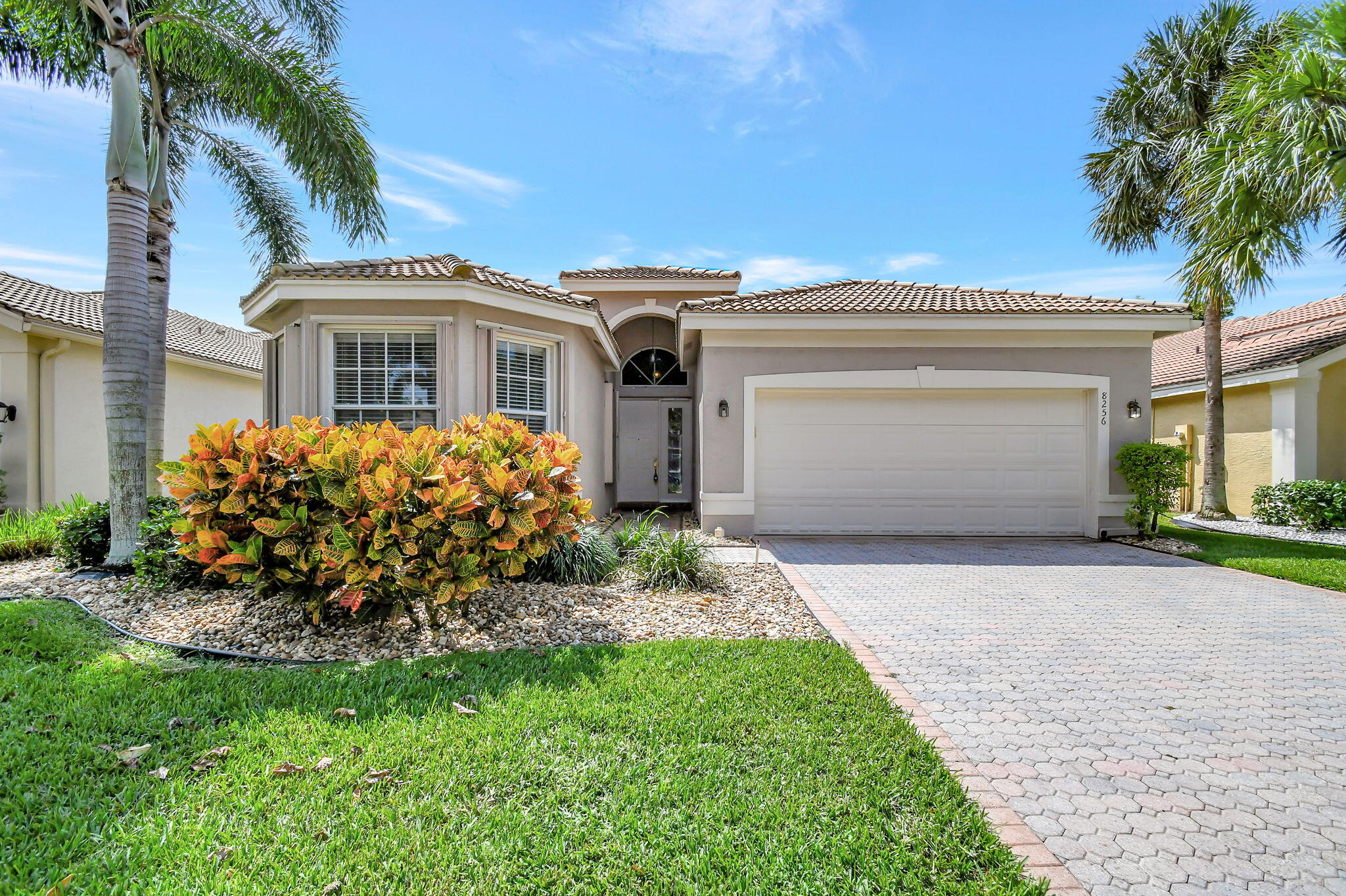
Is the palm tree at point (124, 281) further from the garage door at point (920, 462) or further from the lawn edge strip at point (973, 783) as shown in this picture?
the garage door at point (920, 462)

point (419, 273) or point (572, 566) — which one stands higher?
point (419, 273)

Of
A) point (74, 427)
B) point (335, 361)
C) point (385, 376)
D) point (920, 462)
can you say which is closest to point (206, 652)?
point (385, 376)

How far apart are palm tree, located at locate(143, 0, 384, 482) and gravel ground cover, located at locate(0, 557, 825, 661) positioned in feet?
8.40

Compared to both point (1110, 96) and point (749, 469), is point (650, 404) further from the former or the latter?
point (1110, 96)

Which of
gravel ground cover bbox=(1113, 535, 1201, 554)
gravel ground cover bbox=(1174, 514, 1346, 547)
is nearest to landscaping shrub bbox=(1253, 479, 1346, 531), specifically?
gravel ground cover bbox=(1174, 514, 1346, 547)

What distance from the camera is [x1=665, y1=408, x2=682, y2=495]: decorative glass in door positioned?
49.1 ft

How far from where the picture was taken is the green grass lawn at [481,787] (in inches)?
88.2

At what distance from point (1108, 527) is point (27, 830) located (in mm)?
13043

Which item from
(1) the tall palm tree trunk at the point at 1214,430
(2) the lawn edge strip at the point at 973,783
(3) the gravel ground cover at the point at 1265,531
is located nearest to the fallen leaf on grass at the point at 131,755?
(2) the lawn edge strip at the point at 973,783

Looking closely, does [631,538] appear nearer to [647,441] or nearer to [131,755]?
[131,755]

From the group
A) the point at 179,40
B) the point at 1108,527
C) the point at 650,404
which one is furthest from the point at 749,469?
the point at 179,40

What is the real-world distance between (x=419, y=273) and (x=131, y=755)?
678 centimetres

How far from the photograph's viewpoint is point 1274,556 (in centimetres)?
881

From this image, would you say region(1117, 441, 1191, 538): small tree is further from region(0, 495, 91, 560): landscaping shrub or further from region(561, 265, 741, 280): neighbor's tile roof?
region(0, 495, 91, 560): landscaping shrub
